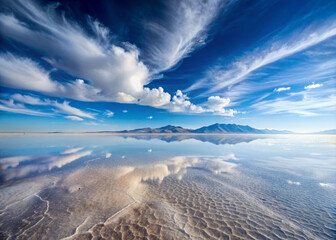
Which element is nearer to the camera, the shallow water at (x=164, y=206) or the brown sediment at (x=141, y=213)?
the brown sediment at (x=141, y=213)

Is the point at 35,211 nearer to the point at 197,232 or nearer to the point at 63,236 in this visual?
the point at 63,236

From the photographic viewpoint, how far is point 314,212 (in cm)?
784

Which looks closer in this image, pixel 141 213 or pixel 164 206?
pixel 141 213

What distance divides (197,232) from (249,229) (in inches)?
96.9

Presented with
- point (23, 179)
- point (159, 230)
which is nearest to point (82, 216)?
point (159, 230)

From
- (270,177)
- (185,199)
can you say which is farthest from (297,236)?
(270,177)

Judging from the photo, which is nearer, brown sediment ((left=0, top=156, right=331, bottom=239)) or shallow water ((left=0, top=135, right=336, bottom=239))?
brown sediment ((left=0, top=156, right=331, bottom=239))

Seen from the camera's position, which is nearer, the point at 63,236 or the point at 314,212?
the point at 63,236

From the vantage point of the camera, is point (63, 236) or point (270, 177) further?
point (270, 177)

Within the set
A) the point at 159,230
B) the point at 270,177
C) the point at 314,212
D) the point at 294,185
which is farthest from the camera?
the point at 270,177

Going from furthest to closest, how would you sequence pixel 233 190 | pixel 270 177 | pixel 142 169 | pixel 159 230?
pixel 142 169
pixel 270 177
pixel 233 190
pixel 159 230

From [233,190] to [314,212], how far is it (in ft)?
14.3

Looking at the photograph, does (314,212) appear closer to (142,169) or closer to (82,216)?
(82,216)

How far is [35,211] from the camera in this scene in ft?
24.5
